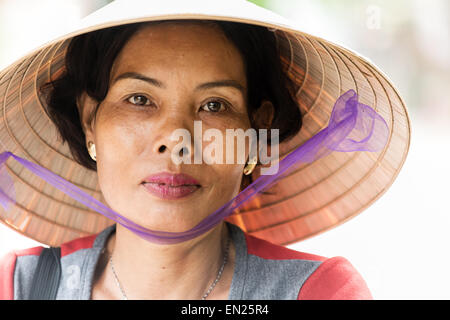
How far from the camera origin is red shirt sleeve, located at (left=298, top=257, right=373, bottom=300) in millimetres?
1311

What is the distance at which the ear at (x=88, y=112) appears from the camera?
1391mm

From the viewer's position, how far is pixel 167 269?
1359 mm

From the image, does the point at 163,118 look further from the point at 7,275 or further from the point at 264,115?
the point at 7,275

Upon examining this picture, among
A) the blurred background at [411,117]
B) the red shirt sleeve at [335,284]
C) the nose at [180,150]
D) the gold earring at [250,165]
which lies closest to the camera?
the nose at [180,150]

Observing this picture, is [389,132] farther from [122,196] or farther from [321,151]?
[122,196]

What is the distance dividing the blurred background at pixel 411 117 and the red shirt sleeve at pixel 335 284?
2078mm

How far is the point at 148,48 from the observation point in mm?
1255

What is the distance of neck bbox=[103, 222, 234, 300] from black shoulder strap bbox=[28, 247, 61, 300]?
6.0 inches

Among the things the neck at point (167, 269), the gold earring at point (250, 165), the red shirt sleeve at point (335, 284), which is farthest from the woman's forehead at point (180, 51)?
the red shirt sleeve at point (335, 284)

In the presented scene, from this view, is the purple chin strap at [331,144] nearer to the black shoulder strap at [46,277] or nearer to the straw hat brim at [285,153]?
the straw hat brim at [285,153]

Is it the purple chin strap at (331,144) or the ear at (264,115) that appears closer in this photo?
the purple chin strap at (331,144)

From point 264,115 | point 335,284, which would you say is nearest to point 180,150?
point 264,115
